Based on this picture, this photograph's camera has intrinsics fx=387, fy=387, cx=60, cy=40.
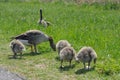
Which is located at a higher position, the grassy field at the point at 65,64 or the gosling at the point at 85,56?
the gosling at the point at 85,56

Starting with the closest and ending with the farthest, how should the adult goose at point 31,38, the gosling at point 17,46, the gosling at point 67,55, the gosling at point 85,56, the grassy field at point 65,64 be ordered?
the grassy field at point 65,64
the gosling at point 85,56
the gosling at point 67,55
the gosling at point 17,46
the adult goose at point 31,38

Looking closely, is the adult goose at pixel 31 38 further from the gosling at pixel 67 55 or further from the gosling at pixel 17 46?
the gosling at pixel 67 55

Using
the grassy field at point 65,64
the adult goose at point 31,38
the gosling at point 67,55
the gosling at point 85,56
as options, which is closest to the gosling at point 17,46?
the grassy field at point 65,64

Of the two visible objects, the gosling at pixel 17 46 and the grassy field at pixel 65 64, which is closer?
the grassy field at pixel 65 64

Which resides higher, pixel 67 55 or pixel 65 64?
pixel 67 55

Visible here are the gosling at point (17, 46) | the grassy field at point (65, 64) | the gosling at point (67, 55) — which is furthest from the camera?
the gosling at point (17, 46)

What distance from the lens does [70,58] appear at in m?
11.2

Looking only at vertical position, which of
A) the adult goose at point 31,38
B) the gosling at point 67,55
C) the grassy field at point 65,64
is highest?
the adult goose at point 31,38

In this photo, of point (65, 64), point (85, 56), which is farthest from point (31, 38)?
point (85, 56)

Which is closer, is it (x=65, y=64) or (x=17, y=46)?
(x=65, y=64)

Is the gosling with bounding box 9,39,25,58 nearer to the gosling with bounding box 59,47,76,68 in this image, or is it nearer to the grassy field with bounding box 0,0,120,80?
the grassy field with bounding box 0,0,120,80

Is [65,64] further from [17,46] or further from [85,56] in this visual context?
[17,46]

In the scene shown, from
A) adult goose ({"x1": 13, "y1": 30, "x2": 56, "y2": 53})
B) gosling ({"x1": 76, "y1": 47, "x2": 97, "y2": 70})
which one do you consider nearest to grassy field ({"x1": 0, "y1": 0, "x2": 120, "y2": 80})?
gosling ({"x1": 76, "y1": 47, "x2": 97, "y2": 70})

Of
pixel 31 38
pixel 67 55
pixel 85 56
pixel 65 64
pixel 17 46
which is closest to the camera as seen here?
pixel 85 56
